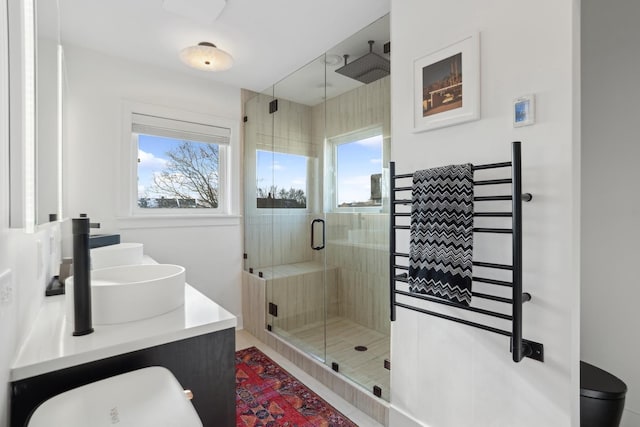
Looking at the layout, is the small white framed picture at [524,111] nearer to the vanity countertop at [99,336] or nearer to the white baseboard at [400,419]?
the vanity countertop at [99,336]

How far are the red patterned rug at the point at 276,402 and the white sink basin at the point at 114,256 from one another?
113 centimetres

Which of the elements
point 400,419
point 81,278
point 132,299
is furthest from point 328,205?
point 81,278

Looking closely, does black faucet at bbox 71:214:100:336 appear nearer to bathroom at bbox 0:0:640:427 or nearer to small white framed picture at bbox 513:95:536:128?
bathroom at bbox 0:0:640:427

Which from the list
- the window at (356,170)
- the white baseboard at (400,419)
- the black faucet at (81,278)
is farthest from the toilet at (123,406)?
the window at (356,170)

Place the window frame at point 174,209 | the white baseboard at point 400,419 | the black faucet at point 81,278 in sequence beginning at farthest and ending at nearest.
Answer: the window frame at point 174,209, the white baseboard at point 400,419, the black faucet at point 81,278

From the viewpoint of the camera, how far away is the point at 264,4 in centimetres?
195

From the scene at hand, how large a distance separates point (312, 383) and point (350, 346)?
0.37 metres

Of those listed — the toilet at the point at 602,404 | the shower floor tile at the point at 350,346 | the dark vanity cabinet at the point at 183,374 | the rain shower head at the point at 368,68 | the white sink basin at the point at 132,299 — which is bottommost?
the shower floor tile at the point at 350,346

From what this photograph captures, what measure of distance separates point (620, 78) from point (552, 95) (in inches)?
38.1

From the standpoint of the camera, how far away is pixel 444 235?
1.31 m

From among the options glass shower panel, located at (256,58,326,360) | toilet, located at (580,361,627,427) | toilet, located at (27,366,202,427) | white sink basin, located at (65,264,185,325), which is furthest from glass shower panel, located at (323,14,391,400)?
toilet, located at (27,366,202,427)

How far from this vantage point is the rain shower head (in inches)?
84.9

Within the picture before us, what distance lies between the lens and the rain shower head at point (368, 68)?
84.9 inches

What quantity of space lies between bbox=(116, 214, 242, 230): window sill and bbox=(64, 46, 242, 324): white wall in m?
0.02
